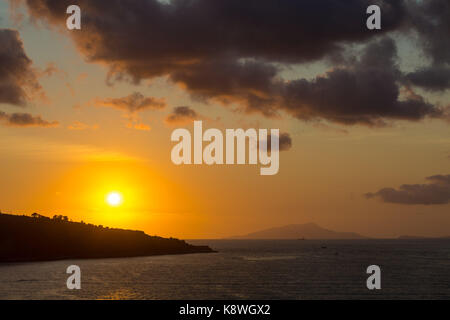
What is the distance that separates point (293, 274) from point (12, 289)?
70.1 m

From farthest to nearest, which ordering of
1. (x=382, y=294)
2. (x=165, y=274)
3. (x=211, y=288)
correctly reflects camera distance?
(x=165, y=274)
(x=211, y=288)
(x=382, y=294)

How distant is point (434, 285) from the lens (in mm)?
115938
